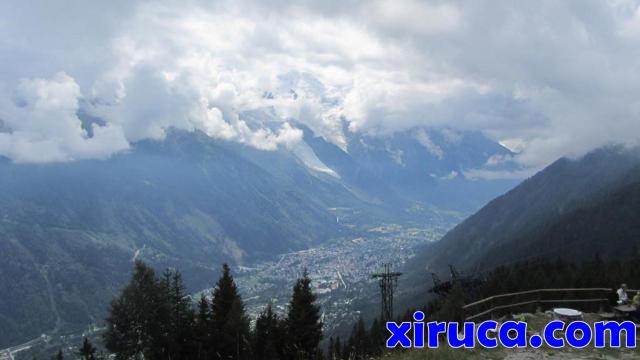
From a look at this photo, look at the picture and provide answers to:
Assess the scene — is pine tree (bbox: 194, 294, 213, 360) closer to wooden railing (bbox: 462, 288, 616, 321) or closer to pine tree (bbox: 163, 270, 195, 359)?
pine tree (bbox: 163, 270, 195, 359)

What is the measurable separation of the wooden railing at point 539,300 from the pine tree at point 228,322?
20280 mm

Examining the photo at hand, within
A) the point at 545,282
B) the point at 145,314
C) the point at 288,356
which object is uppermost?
the point at 545,282

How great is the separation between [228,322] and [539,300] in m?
27.2

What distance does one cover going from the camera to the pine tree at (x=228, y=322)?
48.6m

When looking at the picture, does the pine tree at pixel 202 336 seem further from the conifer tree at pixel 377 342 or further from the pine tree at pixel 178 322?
the conifer tree at pixel 377 342

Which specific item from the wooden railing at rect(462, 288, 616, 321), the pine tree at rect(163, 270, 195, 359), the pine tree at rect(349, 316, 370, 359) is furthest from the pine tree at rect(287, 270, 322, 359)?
the wooden railing at rect(462, 288, 616, 321)

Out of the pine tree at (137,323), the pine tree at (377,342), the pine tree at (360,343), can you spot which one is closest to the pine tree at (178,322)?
the pine tree at (137,323)

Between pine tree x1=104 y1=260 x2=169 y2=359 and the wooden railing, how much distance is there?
27.3 metres

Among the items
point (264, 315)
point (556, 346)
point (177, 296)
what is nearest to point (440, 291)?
point (264, 315)

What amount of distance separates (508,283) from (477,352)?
76617mm

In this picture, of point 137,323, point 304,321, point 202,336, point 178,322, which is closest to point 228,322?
point 202,336

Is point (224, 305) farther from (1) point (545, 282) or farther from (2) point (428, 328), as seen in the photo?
(1) point (545, 282)

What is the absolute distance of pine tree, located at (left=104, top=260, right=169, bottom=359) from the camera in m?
47.4

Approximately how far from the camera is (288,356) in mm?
47062
